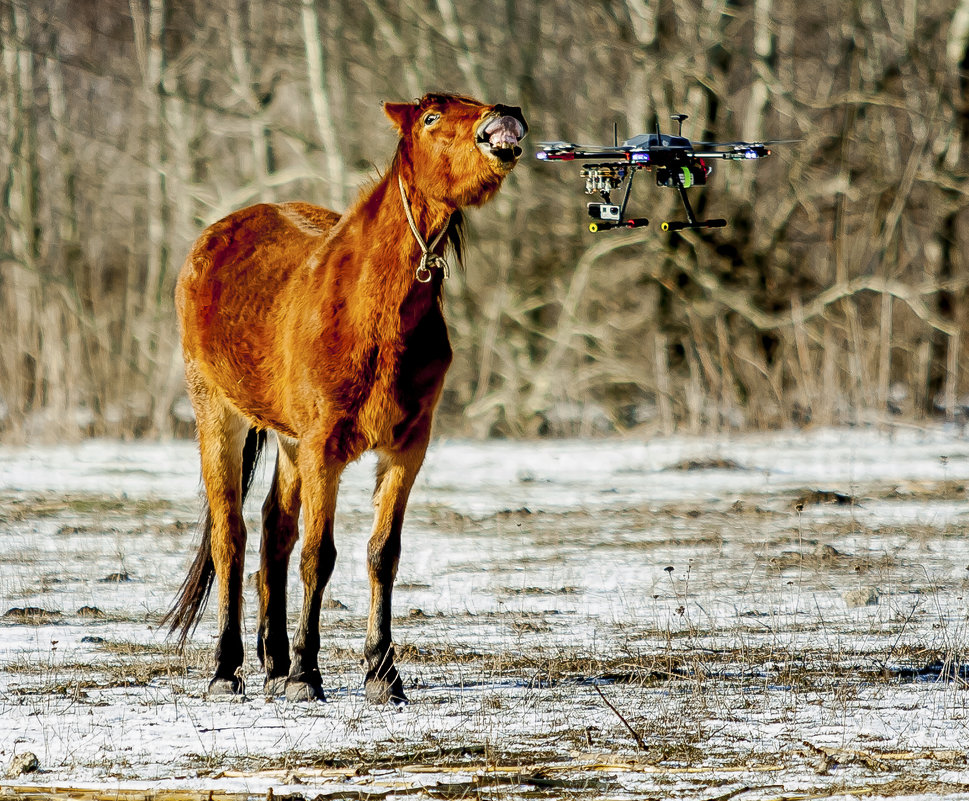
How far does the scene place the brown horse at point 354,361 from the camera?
512 cm

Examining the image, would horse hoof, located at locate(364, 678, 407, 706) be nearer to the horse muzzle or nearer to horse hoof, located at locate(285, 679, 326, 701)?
horse hoof, located at locate(285, 679, 326, 701)

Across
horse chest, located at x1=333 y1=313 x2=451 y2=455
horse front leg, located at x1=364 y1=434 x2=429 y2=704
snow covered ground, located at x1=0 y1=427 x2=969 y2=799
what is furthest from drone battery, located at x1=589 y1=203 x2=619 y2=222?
snow covered ground, located at x1=0 y1=427 x2=969 y2=799

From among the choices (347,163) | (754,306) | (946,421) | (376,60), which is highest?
(376,60)

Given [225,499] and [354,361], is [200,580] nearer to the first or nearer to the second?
[225,499]

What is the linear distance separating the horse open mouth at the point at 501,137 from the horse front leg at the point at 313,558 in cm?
131

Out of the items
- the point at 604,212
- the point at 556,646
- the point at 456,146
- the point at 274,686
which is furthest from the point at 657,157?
Result: the point at 274,686

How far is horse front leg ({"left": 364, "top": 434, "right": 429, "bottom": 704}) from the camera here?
529cm

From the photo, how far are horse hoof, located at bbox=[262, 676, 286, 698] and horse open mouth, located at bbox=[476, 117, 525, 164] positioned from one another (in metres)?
2.28

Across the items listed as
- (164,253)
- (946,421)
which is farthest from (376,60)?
(946,421)

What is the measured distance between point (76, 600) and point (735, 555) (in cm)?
398

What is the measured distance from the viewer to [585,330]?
16.4 metres

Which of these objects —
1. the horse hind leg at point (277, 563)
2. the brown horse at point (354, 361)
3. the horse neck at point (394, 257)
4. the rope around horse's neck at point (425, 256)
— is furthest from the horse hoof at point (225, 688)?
the rope around horse's neck at point (425, 256)

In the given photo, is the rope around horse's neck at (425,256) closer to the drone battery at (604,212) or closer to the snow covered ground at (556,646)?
the drone battery at (604,212)

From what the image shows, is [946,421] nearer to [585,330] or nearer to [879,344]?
[879,344]
